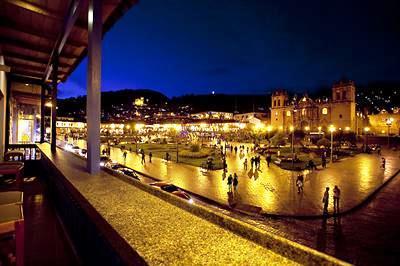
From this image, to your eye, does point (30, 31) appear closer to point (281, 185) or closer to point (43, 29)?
point (43, 29)

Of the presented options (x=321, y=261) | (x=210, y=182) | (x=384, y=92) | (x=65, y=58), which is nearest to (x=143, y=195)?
(x=321, y=261)

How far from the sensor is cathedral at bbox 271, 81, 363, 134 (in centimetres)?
5956

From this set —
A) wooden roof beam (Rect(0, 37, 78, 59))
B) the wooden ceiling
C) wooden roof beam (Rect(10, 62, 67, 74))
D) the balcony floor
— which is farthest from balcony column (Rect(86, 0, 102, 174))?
wooden roof beam (Rect(10, 62, 67, 74))

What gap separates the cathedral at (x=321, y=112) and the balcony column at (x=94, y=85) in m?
66.8

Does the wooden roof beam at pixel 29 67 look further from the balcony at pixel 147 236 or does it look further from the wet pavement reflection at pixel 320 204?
the wet pavement reflection at pixel 320 204

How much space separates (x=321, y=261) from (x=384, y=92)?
145 metres

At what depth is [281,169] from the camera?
22.0 metres

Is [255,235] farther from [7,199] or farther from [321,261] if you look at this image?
[7,199]

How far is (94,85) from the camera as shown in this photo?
383 cm

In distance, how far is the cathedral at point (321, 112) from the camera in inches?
2345

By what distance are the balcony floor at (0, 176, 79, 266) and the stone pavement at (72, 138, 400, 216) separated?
28.5 ft

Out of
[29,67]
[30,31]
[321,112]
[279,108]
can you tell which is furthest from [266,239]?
[279,108]

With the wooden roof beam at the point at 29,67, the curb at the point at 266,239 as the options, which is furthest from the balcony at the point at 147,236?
the wooden roof beam at the point at 29,67

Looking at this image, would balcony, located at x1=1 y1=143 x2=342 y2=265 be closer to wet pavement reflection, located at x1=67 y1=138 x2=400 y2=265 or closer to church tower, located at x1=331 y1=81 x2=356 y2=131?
wet pavement reflection, located at x1=67 y1=138 x2=400 y2=265
